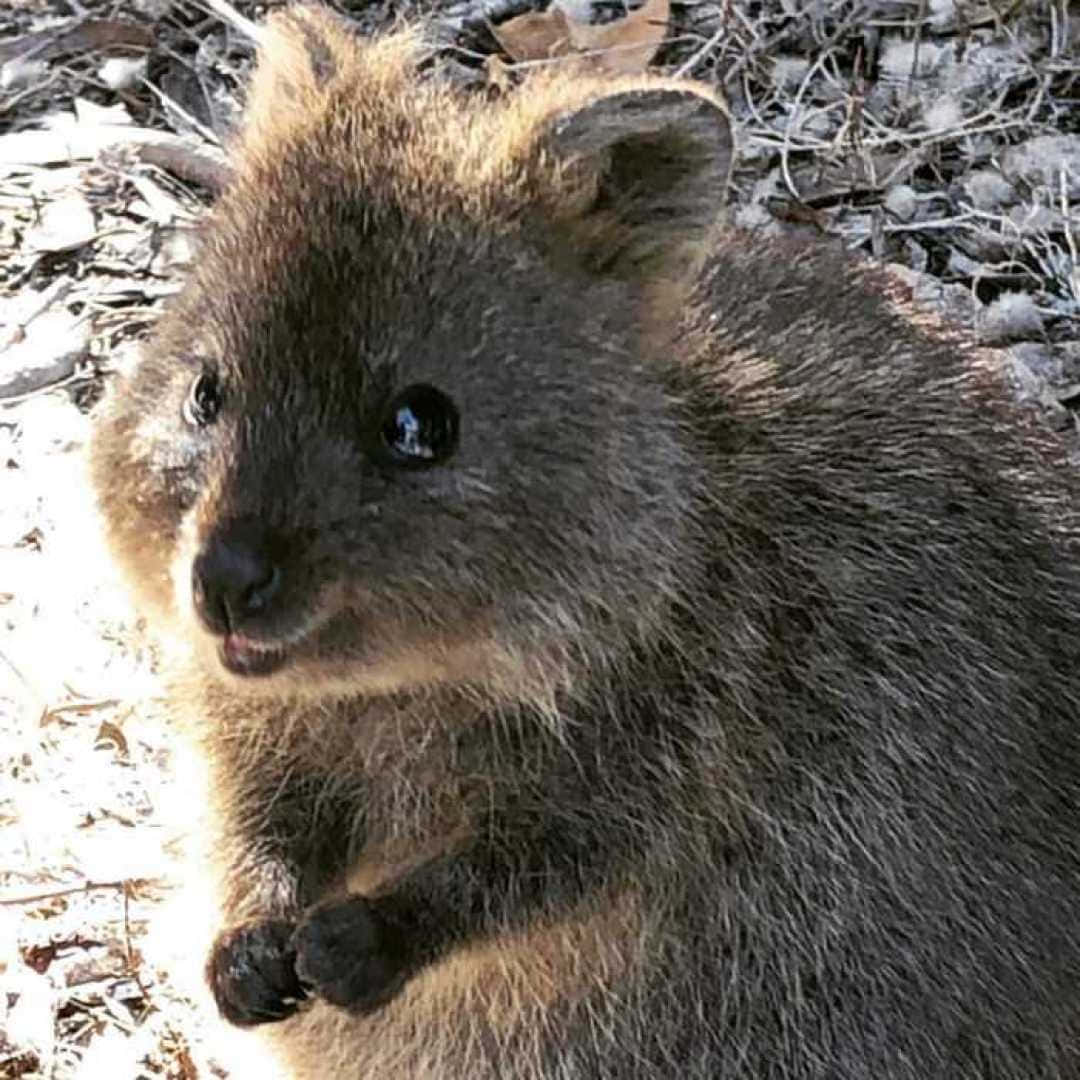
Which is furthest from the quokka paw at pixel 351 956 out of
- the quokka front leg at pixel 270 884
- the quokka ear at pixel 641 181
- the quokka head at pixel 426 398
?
the quokka ear at pixel 641 181

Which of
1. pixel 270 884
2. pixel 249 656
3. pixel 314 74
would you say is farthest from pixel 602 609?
pixel 314 74

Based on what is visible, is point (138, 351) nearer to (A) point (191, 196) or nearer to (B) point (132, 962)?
(B) point (132, 962)

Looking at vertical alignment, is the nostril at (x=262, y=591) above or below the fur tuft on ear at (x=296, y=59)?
below

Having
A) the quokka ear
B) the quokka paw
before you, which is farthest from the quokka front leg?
the quokka ear

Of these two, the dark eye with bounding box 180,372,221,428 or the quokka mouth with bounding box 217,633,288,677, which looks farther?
the dark eye with bounding box 180,372,221,428

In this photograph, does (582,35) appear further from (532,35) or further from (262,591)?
(262,591)

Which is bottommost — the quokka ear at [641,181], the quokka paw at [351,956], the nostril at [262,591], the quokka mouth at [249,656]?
the quokka paw at [351,956]

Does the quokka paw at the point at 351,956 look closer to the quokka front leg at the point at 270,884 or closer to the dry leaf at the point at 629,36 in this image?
the quokka front leg at the point at 270,884

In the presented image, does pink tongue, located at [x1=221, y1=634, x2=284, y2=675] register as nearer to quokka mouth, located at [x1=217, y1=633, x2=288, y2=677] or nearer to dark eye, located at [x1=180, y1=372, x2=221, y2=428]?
quokka mouth, located at [x1=217, y1=633, x2=288, y2=677]
